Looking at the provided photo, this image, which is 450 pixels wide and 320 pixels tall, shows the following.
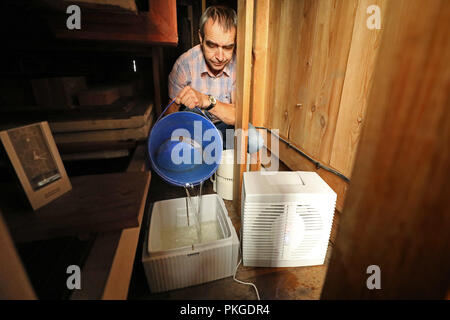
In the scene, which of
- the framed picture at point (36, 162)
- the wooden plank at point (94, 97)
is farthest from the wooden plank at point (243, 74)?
the wooden plank at point (94, 97)

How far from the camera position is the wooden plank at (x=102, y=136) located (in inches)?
53.8

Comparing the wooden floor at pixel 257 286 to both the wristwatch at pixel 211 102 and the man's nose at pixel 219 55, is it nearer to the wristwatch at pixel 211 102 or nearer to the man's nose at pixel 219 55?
the wristwatch at pixel 211 102

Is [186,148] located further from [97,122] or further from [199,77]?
[199,77]

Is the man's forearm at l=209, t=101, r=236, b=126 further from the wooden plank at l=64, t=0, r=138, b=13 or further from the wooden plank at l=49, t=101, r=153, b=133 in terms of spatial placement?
the wooden plank at l=64, t=0, r=138, b=13

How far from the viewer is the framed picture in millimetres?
653

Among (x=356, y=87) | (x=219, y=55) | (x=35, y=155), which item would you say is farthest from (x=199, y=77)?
(x=35, y=155)

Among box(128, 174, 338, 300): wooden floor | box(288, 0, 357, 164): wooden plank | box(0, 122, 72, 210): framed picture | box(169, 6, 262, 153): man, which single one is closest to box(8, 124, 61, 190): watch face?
box(0, 122, 72, 210): framed picture

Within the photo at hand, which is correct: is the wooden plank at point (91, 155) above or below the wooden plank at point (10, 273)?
below

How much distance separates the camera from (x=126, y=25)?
1106 mm

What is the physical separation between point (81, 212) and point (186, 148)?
820 millimetres

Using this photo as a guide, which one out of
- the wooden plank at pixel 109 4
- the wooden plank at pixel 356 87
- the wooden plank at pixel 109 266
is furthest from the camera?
the wooden plank at pixel 356 87

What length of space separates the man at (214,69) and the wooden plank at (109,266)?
133cm

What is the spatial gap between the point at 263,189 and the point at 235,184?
553 mm

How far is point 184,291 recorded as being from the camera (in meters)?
1.22
